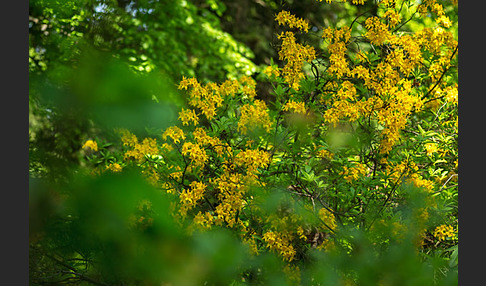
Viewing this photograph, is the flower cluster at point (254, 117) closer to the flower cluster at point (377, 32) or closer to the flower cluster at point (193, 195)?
the flower cluster at point (193, 195)

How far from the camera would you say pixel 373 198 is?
2.81m

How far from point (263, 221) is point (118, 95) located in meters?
1.89

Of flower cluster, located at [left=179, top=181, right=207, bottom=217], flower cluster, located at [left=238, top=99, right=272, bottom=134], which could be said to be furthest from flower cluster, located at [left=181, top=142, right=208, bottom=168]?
flower cluster, located at [left=238, top=99, right=272, bottom=134]

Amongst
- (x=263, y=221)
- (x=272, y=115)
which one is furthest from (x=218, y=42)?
(x=263, y=221)

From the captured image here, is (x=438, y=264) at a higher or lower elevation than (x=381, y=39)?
lower

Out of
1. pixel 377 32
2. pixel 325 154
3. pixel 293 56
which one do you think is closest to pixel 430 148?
pixel 325 154

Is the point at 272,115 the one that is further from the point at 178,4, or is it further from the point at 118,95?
the point at 178,4

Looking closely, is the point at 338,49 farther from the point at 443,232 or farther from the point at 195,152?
the point at 443,232

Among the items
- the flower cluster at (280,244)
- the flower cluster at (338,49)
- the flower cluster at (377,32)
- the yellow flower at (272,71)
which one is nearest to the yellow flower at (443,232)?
the flower cluster at (280,244)

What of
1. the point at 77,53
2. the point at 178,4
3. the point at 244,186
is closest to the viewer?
the point at 77,53

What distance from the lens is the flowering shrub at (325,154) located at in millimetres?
2518

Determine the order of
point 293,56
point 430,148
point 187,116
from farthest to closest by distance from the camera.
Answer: point 293,56
point 430,148
point 187,116

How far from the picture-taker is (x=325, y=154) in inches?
109

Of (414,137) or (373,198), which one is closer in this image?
(373,198)
